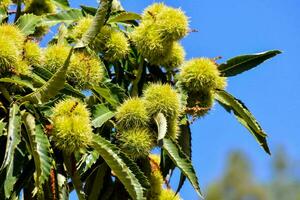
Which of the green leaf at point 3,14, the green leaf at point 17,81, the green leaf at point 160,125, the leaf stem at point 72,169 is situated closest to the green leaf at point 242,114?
the green leaf at point 160,125

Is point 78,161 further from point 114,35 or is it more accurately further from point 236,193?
Answer: point 236,193

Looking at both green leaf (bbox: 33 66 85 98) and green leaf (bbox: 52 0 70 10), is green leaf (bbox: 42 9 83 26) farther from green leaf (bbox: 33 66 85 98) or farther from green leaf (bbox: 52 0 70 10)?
green leaf (bbox: 33 66 85 98)

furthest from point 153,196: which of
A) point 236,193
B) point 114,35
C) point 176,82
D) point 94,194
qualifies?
point 236,193

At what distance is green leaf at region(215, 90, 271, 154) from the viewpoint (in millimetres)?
2652

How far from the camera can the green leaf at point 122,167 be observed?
2246 mm

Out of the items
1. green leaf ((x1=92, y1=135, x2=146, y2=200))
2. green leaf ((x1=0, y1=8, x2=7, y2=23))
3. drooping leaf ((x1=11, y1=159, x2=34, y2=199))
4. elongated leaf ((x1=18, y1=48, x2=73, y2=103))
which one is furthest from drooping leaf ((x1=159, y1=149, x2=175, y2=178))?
green leaf ((x1=0, y1=8, x2=7, y2=23))

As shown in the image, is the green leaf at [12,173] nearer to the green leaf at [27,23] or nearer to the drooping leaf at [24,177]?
the drooping leaf at [24,177]

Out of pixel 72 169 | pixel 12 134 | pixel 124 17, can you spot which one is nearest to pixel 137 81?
pixel 124 17

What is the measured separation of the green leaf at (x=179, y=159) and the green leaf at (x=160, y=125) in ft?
0.23

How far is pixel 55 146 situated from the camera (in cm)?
230

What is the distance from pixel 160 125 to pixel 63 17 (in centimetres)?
86

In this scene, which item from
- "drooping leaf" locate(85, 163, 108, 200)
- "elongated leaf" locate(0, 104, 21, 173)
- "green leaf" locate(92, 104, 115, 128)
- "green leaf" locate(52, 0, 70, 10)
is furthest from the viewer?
"green leaf" locate(52, 0, 70, 10)

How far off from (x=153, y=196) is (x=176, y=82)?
42cm

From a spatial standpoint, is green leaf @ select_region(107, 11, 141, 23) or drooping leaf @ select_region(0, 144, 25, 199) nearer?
drooping leaf @ select_region(0, 144, 25, 199)
